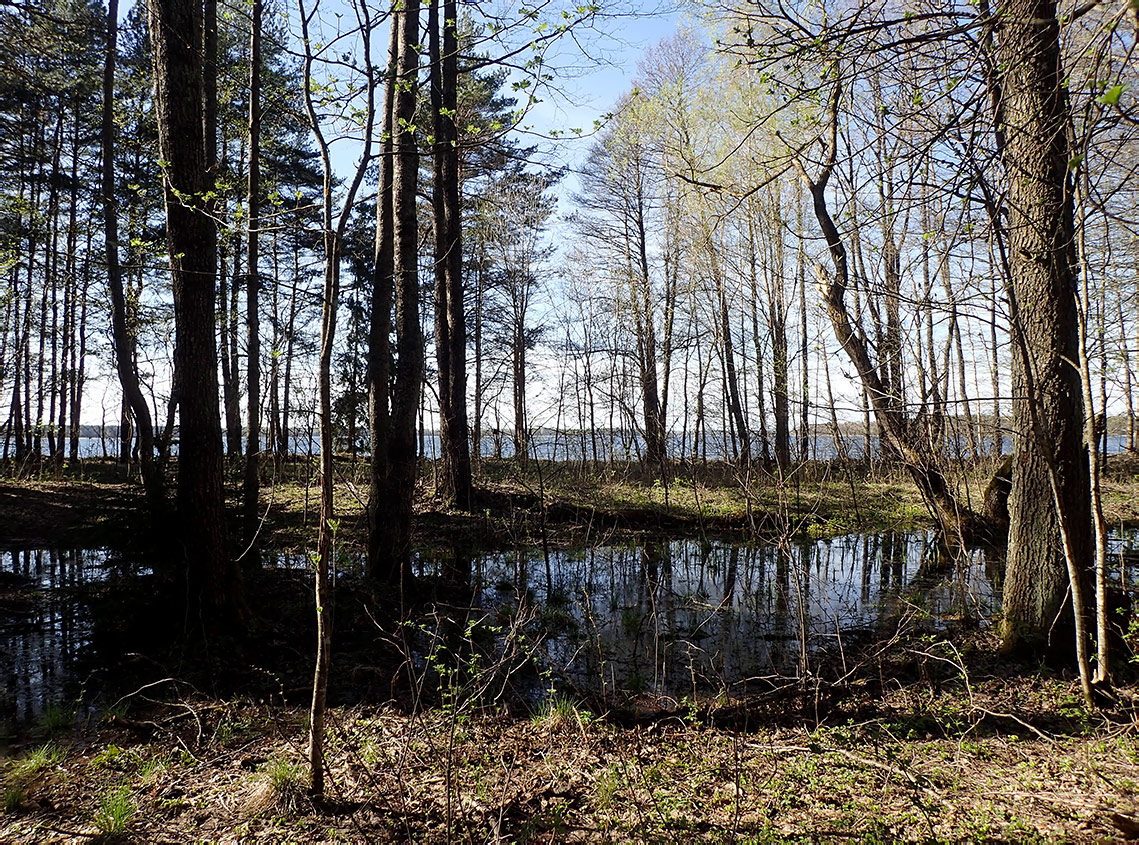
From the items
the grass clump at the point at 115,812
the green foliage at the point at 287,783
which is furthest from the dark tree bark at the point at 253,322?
the green foliage at the point at 287,783

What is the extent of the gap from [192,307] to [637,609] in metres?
5.14

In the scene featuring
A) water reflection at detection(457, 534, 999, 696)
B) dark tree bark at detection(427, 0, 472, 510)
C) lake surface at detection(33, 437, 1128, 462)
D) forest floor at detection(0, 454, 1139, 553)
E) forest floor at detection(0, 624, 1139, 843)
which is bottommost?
water reflection at detection(457, 534, 999, 696)

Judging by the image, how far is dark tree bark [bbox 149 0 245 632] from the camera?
4.50 metres

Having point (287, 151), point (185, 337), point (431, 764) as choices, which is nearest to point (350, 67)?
point (185, 337)

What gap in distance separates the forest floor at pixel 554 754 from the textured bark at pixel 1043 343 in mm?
720

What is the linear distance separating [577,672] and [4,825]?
335 centimetres

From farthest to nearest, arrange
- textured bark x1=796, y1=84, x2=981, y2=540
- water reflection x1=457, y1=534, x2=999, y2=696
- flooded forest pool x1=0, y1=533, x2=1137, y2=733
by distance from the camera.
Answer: textured bark x1=796, y1=84, x2=981, y2=540, water reflection x1=457, y1=534, x2=999, y2=696, flooded forest pool x1=0, y1=533, x2=1137, y2=733

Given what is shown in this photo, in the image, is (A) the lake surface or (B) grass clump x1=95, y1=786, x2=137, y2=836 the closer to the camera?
(B) grass clump x1=95, y1=786, x2=137, y2=836

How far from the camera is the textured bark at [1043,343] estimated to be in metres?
3.71

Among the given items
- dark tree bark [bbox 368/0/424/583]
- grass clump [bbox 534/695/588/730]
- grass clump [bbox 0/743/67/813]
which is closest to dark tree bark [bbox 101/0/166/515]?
dark tree bark [bbox 368/0/424/583]

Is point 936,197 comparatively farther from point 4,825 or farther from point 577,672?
point 4,825

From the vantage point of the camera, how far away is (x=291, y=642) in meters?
4.95

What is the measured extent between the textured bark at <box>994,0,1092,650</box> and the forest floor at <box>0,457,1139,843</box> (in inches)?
28.4

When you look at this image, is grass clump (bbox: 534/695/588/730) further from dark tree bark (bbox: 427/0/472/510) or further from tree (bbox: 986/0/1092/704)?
dark tree bark (bbox: 427/0/472/510)
